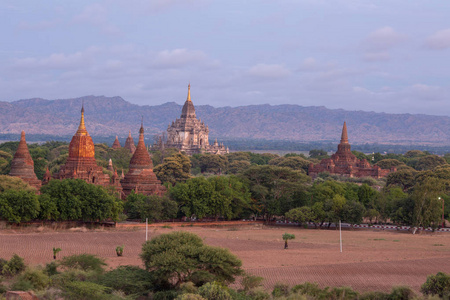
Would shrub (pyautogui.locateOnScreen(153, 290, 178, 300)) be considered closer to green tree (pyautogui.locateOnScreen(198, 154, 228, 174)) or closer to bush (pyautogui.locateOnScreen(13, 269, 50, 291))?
bush (pyautogui.locateOnScreen(13, 269, 50, 291))

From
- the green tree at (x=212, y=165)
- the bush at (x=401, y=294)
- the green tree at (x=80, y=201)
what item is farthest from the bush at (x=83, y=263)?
the green tree at (x=212, y=165)

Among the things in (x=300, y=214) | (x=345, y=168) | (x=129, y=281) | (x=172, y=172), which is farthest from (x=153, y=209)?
(x=345, y=168)

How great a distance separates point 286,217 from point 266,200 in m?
2.10

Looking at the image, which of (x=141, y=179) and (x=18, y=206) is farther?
(x=141, y=179)

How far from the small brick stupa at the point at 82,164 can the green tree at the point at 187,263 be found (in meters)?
32.3

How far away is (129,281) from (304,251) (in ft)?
54.7

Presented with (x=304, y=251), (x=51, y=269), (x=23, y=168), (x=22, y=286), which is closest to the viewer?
(x=22, y=286)

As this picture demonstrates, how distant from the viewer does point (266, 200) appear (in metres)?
61.8

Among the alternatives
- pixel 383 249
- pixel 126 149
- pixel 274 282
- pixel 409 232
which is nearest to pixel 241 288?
pixel 274 282

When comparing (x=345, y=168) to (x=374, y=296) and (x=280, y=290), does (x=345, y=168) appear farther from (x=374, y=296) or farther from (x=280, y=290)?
(x=374, y=296)

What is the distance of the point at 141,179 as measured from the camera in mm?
66625

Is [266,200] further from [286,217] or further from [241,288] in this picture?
[241,288]

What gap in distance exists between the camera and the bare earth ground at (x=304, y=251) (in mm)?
36188

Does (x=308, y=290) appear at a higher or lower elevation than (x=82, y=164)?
lower
